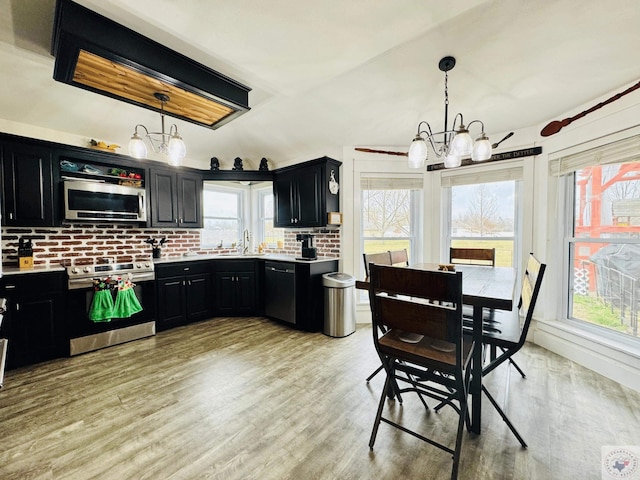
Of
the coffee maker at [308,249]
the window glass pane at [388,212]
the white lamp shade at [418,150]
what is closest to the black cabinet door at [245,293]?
the coffee maker at [308,249]

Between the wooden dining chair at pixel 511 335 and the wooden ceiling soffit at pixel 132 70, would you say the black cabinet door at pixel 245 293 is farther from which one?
the wooden dining chair at pixel 511 335

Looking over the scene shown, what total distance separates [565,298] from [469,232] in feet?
3.81

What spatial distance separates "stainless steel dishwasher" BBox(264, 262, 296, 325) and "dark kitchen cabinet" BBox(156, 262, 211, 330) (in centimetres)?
85

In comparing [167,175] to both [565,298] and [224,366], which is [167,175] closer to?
[224,366]

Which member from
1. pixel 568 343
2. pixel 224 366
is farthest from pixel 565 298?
pixel 224 366

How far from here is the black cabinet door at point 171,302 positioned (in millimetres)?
3359

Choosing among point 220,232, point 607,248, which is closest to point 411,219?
point 607,248

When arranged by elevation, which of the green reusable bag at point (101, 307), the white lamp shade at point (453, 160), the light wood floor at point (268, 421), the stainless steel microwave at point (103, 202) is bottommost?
the light wood floor at point (268, 421)

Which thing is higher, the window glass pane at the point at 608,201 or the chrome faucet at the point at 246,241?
the window glass pane at the point at 608,201

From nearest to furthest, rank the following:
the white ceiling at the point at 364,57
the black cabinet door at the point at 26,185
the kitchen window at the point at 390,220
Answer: the white ceiling at the point at 364,57 < the black cabinet door at the point at 26,185 < the kitchen window at the point at 390,220

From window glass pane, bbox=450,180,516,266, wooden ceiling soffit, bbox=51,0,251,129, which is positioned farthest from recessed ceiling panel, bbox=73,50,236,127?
window glass pane, bbox=450,180,516,266

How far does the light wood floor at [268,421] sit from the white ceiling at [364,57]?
8.28 ft

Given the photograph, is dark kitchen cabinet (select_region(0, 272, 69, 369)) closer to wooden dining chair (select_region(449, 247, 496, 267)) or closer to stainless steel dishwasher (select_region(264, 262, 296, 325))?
stainless steel dishwasher (select_region(264, 262, 296, 325))

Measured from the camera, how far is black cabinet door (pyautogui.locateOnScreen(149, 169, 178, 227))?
3.53 metres
